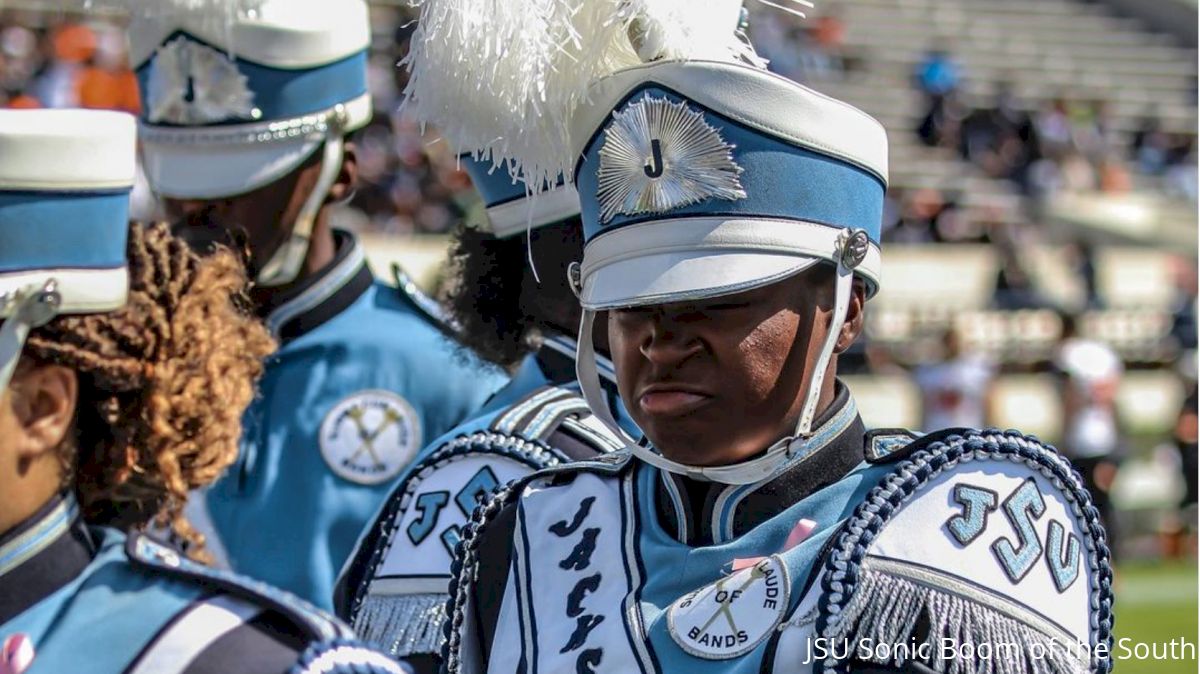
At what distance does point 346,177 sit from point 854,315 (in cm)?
211

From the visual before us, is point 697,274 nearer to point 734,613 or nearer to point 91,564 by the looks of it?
point 734,613

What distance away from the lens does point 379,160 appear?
1798 cm

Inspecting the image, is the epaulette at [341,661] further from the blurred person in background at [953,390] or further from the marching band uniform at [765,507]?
the blurred person in background at [953,390]

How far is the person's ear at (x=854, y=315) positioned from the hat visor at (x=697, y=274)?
116 mm

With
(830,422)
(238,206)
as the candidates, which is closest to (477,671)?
(830,422)

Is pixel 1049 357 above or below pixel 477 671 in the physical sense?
below

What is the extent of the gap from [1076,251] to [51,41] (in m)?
10.6

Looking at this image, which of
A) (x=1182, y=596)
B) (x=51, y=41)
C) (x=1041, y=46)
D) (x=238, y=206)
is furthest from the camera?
(x=1041, y=46)

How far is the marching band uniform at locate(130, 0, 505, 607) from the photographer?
4.22 metres

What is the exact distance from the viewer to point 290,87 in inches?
177

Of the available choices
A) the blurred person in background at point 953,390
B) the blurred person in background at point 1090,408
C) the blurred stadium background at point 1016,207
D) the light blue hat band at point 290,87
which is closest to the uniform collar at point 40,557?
the light blue hat band at point 290,87

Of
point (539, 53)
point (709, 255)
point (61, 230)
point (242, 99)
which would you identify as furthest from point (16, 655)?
point (242, 99)

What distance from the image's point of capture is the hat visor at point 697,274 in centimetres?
256

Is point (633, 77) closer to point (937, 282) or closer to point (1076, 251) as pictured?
point (937, 282)
